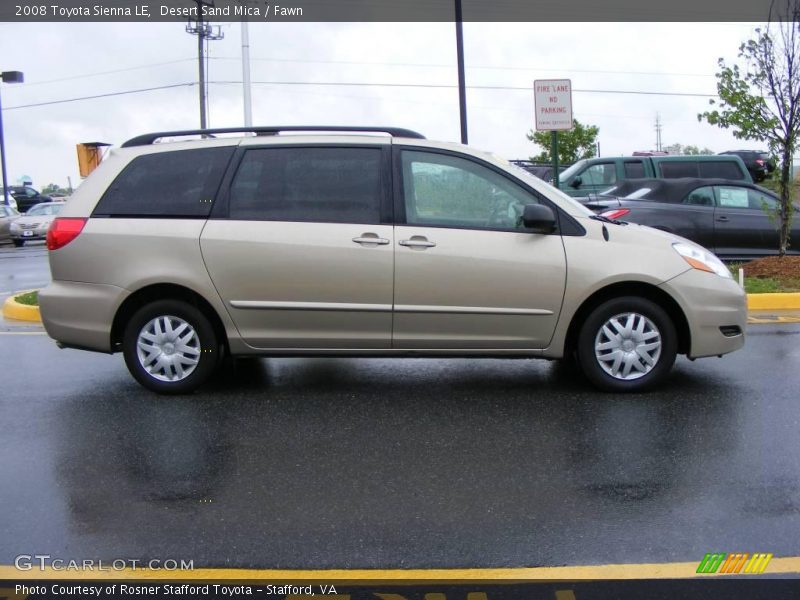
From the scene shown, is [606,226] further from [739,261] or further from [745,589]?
[739,261]

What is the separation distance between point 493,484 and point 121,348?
3.13 metres

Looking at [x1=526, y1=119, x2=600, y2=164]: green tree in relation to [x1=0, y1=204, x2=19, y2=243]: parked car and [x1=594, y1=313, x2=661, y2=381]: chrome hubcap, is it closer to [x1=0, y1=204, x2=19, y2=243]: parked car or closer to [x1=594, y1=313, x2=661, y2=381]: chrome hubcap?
[x1=0, y1=204, x2=19, y2=243]: parked car

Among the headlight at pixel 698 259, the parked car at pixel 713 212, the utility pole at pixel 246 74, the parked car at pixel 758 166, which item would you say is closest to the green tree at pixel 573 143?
the parked car at pixel 758 166

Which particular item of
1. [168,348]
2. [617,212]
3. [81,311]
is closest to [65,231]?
[81,311]

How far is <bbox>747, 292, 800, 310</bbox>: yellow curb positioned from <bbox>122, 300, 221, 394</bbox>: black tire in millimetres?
6297

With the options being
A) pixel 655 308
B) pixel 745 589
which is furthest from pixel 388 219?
pixel 745 589

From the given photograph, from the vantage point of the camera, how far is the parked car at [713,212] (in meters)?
12.1

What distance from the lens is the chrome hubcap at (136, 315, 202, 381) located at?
579 centimetres

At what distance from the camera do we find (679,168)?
53.7 feet

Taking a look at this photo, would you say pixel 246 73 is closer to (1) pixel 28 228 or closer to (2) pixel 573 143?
(1) pixel 28 228

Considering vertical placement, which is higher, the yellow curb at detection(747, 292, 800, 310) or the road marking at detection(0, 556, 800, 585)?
the yellow curb at detection(747, 292, 800, 310)

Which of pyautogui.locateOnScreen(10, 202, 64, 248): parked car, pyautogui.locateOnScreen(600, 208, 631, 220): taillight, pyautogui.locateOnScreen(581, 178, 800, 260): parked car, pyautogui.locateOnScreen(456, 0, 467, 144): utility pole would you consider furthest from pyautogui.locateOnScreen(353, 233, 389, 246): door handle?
pyautogui.locateOnScreen(10, 202, 64, 248): parked car

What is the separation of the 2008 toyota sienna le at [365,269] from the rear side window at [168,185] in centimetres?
1

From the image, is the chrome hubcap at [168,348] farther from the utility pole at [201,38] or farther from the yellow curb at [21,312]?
the utility pole at [201,38]
